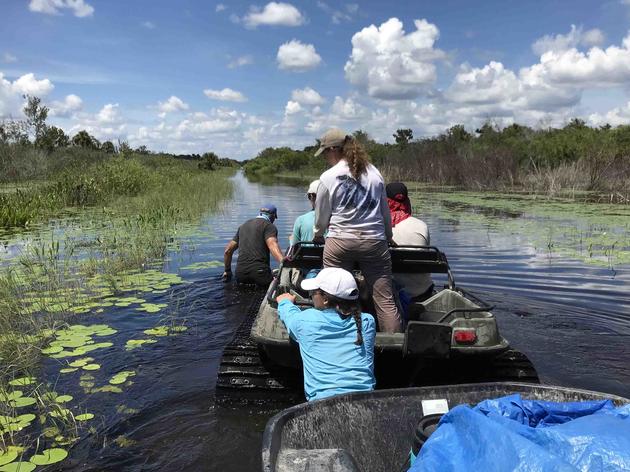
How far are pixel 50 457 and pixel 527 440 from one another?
10.9ft

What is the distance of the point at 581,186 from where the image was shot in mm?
27516

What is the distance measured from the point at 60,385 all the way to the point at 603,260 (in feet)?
33.8

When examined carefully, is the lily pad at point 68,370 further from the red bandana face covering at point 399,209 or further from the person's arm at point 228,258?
the person's arm at point 228,258

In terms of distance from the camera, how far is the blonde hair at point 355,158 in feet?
14.7

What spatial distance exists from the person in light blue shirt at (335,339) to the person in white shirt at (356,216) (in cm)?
104

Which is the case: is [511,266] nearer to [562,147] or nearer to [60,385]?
[60,385]

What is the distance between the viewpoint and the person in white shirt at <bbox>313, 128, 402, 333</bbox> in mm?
4516

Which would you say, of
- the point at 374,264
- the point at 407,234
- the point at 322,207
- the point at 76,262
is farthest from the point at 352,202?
the point at 76,262

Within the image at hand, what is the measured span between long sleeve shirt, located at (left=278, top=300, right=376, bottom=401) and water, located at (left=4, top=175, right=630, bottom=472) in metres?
0.99

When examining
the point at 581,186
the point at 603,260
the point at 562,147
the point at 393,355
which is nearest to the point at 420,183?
the point at 562,147

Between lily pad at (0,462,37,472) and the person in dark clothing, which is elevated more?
the person in dark clothing

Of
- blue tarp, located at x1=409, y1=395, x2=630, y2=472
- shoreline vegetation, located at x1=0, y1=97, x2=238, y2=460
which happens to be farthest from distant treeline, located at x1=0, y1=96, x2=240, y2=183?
blue tarp, located at x1=409, y1=395, x2=630, y2=472

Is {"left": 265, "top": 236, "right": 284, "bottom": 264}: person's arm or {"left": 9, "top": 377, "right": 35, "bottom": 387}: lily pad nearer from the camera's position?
{"left": 9, "top": 377, "right": 35, "bottom": 387}: lily pad

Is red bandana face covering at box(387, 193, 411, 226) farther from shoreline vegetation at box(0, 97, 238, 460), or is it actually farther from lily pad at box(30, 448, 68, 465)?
lily pad at box(30, 448, 68, 465)
